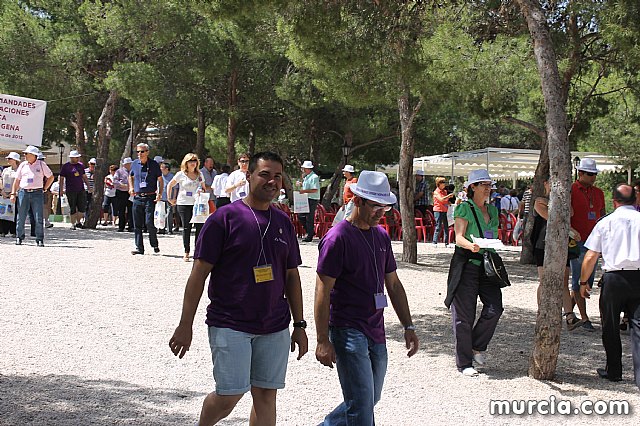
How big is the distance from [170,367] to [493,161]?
22675 millimetres

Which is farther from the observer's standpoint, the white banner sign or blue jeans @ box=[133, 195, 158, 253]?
the white banner sign

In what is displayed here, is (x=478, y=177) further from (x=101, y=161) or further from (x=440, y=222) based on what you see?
(x=101, y=161)

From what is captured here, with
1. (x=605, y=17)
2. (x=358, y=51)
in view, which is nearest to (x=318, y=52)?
(x=358, y=51)

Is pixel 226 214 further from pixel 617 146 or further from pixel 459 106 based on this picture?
pixel 617 146

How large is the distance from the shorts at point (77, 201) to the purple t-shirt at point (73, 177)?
0.55ft

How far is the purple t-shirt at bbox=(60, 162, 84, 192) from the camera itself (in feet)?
66.6

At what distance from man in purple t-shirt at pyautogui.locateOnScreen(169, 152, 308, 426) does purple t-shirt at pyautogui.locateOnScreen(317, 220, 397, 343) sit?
26cm

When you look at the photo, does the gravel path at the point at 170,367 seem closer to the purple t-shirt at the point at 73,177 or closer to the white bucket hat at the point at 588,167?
the white bucket hat at the point at 588,167

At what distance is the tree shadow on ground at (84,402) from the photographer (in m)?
5.44

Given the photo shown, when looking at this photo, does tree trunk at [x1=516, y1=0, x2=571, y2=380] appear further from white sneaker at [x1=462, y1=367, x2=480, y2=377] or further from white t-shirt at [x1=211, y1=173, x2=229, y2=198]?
white t-shirt at [x1=211, y1=173, x2=229, y2=198]

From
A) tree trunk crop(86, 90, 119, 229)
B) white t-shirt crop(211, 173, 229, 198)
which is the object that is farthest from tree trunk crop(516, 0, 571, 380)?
tree trunk crop(86, 90, 119, 229)

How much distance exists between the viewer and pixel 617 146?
30266 millimetres

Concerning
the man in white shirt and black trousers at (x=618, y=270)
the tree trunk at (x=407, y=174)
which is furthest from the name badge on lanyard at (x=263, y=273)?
the tree trunk at (x=407, y=174)

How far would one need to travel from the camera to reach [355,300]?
15.1ft
